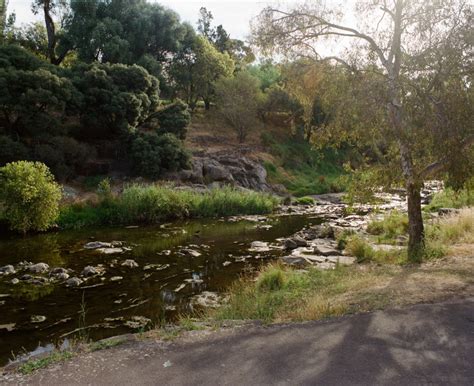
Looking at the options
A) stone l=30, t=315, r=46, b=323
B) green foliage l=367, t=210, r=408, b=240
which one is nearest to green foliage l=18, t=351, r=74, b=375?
stone l=30, t=315, r=46, b=323

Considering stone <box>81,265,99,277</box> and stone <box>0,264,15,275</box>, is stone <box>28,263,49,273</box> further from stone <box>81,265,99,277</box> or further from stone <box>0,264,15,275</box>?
stone <box>81,265,99,277</box>

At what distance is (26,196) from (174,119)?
20.9m

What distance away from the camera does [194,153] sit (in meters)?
41.6

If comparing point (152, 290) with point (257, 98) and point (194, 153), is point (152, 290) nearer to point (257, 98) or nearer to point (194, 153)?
point (194, 153)

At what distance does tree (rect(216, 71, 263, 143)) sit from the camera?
160ft

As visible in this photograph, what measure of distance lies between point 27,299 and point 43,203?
9.82 meters

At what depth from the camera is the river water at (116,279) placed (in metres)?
10.0

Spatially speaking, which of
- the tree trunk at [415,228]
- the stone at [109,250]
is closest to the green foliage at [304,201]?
the stone at [109,250]

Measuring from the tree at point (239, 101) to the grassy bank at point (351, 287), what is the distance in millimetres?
36968

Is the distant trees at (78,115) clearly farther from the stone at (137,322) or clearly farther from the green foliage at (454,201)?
the stone at (137,322)

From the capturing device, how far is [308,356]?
623 centimetres

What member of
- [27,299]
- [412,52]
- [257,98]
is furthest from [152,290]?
[257,98]

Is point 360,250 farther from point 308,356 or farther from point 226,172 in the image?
point 226,172

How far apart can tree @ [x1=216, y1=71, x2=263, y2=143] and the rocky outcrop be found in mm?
6870
